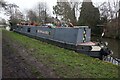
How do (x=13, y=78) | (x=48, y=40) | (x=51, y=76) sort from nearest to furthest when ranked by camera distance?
(x=13, y=78), (x=51, y=76), (x=48, y=40)

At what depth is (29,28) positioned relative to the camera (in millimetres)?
26750

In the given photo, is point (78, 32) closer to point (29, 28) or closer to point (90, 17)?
point (29, 28)

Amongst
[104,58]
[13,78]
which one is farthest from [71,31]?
[13,78]

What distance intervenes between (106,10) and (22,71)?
131 feet

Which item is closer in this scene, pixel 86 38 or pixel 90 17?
pixel 86 38

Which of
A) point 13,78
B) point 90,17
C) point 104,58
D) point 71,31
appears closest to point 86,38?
point 71,31

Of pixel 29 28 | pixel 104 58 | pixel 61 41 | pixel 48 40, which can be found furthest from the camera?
pixel 29 28

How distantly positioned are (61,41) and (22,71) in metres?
11.3

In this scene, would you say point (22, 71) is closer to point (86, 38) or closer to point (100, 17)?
point (86, 38)

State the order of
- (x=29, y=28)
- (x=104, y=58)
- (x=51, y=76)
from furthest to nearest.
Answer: (x=29, y=28) → (x=104, y=58) → (x=51, y=76)

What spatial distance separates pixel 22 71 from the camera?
23.2ft

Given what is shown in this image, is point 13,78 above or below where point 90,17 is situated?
below

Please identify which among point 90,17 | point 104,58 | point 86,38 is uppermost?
point 90,17

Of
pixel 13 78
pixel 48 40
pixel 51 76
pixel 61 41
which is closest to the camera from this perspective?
pixel 13 78
